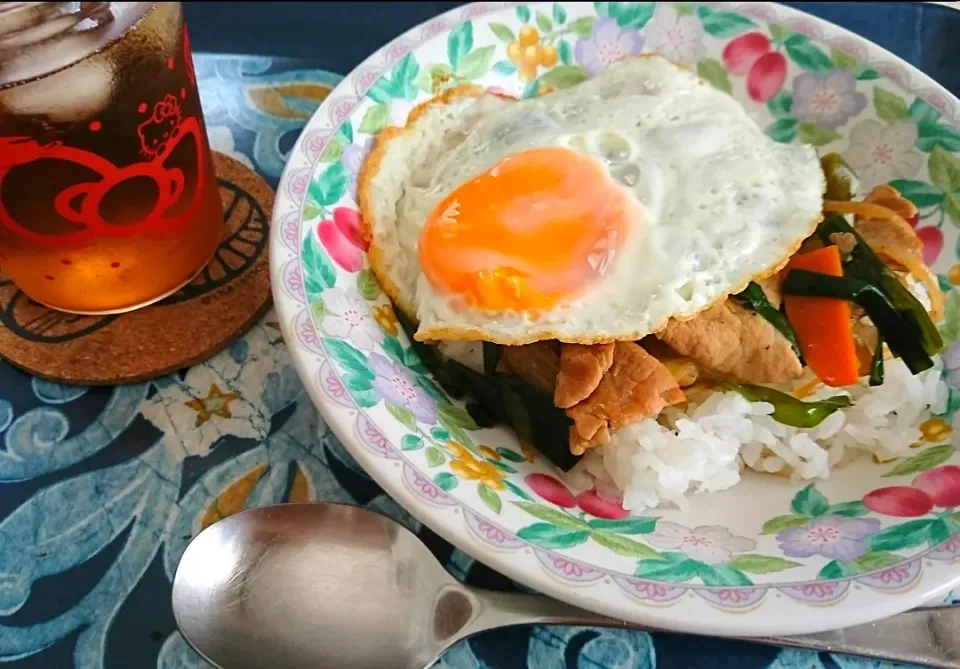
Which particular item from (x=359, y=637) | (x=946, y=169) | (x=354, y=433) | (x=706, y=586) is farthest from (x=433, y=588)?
(x=946, y=169)

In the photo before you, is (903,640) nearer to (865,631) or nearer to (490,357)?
(865,631)

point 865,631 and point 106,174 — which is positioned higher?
point 106,174

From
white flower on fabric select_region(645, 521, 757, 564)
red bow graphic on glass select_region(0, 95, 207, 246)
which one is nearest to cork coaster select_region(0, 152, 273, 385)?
red bow graphic on glass select_region(0, 95, 207, 246)

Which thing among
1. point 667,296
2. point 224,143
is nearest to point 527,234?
point 667,296

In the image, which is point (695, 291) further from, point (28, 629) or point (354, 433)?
point (28, 629)

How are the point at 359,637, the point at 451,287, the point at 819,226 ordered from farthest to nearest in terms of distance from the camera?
the point at 819,226, the point at 451,287, the point at 359,637

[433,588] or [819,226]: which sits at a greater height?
[819,226]

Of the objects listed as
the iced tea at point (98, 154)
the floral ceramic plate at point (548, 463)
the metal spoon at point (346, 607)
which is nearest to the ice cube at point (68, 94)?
the iced tea at point (98, 154)
